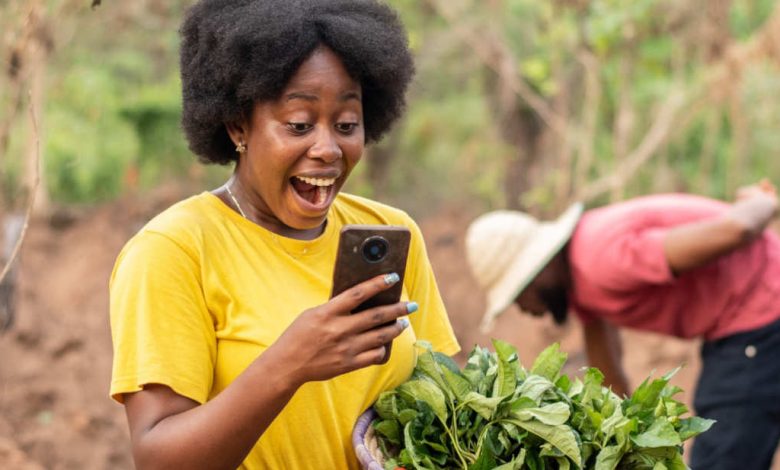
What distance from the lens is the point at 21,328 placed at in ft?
22.4

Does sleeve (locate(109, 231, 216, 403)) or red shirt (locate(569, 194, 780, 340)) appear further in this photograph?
red shirt (locate(569, 194, 780, 340))

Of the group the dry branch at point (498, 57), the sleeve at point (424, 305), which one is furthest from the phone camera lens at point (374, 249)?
the dry branch at point (498, 57)

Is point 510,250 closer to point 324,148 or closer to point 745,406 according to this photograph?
point 745,406

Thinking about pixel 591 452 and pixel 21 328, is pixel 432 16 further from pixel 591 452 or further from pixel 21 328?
pixel 591 452

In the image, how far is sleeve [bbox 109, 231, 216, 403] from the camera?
1.98m

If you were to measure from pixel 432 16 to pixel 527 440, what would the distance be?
Answer: 727cm

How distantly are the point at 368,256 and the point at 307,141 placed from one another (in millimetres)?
336

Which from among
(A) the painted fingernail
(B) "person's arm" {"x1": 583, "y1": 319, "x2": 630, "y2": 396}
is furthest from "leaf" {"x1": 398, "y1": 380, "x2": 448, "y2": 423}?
(B) "person's arm" {"x1": 583, "y1": 319, "x2": 630, "y2": 396}

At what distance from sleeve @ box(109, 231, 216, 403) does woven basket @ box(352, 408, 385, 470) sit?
0.30m

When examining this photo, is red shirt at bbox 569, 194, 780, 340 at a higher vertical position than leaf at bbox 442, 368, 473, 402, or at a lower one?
lower

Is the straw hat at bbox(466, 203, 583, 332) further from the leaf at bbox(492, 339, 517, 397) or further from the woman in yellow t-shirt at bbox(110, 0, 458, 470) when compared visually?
the leaf at bbox(492, 339, 517, 397)

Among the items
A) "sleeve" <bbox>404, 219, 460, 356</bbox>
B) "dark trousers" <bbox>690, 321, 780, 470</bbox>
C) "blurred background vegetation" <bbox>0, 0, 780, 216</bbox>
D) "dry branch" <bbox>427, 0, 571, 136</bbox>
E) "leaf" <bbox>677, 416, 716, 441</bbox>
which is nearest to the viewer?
"leaf" <bbox>677, 416, 716, 441</bbox>

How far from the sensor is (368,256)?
1957 mm

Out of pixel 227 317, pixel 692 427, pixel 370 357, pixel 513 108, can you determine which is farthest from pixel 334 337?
pixel 513 108
